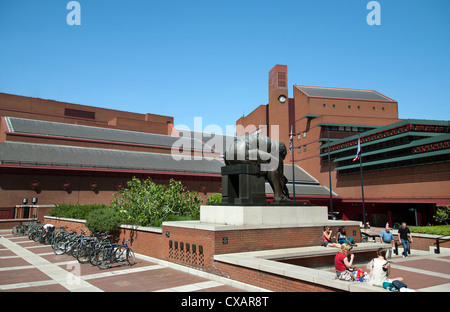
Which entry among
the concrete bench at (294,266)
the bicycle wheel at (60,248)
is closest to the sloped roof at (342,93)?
the concrete bench at (294,266)

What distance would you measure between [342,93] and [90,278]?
58.7 metres

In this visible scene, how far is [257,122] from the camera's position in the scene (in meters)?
64.1

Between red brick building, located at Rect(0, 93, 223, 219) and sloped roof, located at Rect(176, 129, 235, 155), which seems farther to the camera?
sloped roof, located at Rect(176, 129, 235, 155)

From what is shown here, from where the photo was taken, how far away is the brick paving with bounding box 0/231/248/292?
30.8 feet

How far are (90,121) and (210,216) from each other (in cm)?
4874

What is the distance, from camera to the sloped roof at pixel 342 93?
58.0 m

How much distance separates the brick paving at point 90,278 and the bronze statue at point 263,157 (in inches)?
201

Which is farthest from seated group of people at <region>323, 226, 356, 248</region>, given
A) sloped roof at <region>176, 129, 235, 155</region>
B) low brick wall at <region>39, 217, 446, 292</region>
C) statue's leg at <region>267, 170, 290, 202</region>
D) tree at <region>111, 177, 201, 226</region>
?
sloped roof at <region>176, 129, 235, 155</region>

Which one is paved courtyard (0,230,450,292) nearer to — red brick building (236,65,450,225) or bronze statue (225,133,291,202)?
bronze statue (225,133,291,202)

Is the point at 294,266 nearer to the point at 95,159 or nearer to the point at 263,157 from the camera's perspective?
the point at 263,157

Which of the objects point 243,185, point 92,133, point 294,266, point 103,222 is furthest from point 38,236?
point 92,133

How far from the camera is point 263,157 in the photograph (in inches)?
542

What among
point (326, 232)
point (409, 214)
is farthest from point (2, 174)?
point (409, 214)

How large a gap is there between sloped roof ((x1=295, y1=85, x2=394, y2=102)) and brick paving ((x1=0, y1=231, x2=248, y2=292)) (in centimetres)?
5005
